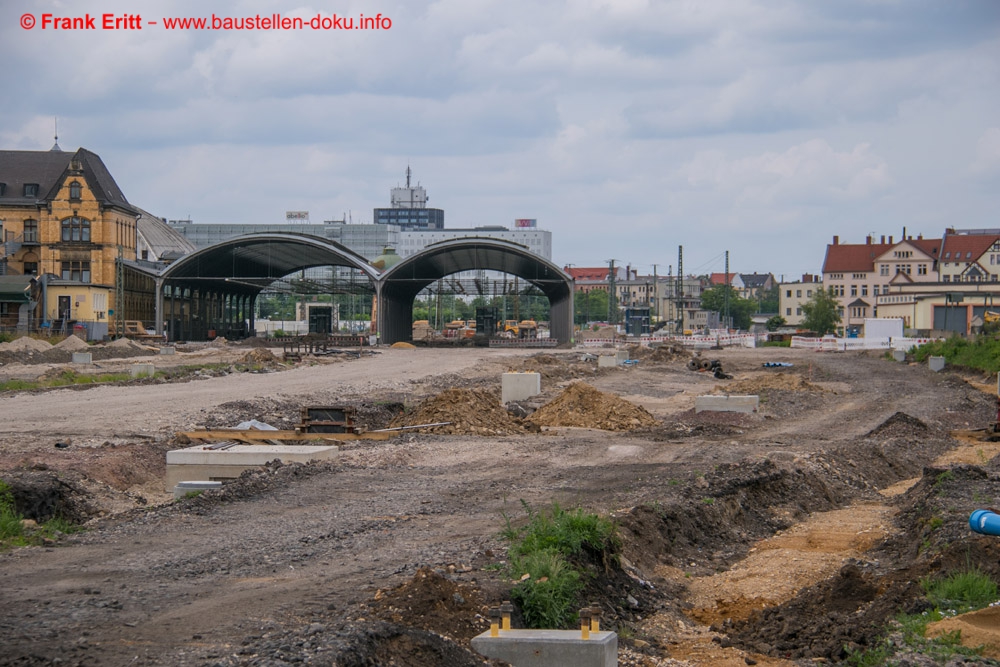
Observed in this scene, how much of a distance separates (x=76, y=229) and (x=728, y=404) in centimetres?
5448

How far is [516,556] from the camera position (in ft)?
32.1

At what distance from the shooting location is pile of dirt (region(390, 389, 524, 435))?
23688mm

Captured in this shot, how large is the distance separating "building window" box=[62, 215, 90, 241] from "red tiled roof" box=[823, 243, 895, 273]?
289 feet

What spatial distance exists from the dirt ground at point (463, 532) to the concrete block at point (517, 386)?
423 centimetres

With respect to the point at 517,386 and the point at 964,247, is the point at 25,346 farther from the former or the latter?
the point at 964,247

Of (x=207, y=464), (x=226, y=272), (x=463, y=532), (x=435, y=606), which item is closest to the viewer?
(x=435, y=606)

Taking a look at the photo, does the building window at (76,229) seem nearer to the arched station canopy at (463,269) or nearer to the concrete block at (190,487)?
the arched station canopy at (463,269)

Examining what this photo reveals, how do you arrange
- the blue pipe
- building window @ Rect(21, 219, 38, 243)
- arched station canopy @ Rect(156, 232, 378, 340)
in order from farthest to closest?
arched station canopy @ Rect(156, 232, 378, 340) → building window @ Rect(21, 219, 38, 243) → the blue pipe

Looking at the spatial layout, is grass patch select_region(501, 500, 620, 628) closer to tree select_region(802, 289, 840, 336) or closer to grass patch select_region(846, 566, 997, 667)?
grass patch select_region(846, 566, 997, 667)

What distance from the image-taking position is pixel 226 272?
8206cm

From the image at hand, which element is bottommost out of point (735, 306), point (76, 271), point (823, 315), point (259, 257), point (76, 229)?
point (823, 315)

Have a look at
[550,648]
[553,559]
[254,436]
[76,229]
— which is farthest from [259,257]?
[550,648]

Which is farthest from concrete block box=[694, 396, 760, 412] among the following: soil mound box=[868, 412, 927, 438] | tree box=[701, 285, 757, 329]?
tree box=[701, 285, 757, 329]

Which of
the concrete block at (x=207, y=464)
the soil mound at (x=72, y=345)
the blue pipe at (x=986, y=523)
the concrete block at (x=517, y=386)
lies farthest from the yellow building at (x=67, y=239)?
→ the blue pipe at (x=986, y=523)
